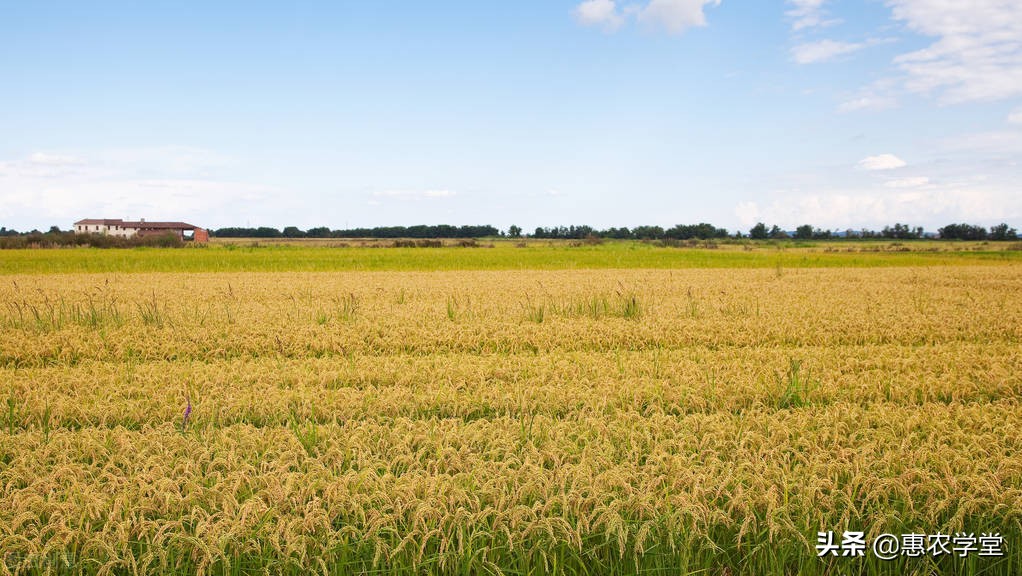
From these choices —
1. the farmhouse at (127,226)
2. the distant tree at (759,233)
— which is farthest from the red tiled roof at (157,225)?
the distant tree at (759,233)

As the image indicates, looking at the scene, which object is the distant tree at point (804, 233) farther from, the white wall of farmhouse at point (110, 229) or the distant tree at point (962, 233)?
the white wall of farmhouse at point (110, 229)

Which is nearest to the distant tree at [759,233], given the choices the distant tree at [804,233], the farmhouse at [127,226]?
the distant tree at [804,233]

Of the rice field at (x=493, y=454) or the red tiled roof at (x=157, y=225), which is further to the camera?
the red tiled roof at (x=157, y=225)

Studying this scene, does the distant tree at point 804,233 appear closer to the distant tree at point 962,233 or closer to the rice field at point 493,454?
the distant tree at point 962,233

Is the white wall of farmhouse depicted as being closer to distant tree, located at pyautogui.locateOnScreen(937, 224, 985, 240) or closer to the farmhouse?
the farmhouse

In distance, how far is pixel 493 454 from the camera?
379cm

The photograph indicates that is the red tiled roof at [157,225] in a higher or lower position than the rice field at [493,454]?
higher

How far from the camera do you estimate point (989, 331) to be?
9.57 meters

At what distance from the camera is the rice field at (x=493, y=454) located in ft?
9.62

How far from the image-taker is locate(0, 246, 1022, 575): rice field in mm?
2934

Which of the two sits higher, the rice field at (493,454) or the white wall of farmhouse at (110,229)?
the white wall of farmhouse at (110,229)

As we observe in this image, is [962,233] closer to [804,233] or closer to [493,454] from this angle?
[804,233]

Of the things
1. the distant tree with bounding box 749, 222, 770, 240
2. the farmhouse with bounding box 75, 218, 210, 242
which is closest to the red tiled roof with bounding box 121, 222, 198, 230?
the farmhouse with bounding box 75, 218, 210, 242

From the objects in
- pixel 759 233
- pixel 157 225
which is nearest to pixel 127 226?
pixel 157 225
